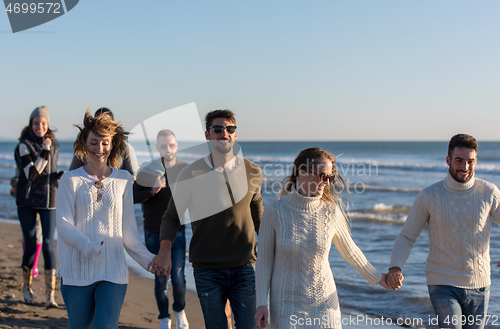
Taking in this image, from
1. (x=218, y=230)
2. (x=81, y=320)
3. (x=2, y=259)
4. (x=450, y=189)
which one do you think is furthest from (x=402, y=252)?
(x=2, y=259)

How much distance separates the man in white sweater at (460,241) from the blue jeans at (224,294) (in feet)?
3.33

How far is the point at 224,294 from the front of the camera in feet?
10.5

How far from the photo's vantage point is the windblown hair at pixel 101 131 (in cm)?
294

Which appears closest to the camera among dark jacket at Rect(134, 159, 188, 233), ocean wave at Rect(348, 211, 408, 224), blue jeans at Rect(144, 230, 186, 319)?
blue jeans at Rect(144, 230, 186, 319)

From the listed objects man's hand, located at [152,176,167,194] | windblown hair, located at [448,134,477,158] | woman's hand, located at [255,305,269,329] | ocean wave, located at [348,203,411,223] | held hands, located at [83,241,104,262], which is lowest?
ocean wave, located at [348,203,411,223]

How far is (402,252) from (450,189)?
0.60 meters

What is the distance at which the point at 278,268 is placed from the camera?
272 cm

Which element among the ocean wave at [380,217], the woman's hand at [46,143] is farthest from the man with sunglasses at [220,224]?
the ocean wave at [380,217]

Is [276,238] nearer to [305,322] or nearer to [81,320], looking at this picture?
[305,322]

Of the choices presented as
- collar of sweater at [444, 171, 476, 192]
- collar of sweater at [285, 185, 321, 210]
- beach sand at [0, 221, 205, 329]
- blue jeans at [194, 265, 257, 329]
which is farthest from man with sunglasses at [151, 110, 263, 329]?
beach sand at [0, 221, 205, 329]

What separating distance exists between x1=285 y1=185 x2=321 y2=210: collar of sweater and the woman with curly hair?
43.8 inches

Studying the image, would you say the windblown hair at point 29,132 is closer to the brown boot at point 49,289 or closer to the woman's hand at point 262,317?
the brown boot at point 49,289

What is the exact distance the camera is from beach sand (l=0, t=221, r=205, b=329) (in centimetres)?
449

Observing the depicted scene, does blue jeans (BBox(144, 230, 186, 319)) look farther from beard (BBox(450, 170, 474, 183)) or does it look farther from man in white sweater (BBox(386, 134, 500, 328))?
beard (BBox(450, 170, 474, 183))
